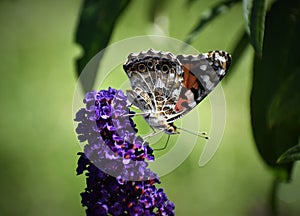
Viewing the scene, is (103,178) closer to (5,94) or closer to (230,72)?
(230,72)

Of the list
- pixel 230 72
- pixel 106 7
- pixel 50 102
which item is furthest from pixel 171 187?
pixel 106 7

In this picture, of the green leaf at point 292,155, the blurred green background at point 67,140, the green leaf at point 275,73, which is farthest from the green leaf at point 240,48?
the blurred green background at point 67,140

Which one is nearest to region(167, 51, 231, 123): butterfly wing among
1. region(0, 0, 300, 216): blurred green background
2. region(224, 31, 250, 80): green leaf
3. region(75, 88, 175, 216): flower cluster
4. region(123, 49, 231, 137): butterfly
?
region(123, 49, 231, 137): butterfly

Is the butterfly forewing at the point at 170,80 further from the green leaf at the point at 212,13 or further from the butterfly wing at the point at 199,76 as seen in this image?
the green leaf at the point at 212,13

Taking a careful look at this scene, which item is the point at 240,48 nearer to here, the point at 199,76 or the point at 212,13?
the point at 212,13

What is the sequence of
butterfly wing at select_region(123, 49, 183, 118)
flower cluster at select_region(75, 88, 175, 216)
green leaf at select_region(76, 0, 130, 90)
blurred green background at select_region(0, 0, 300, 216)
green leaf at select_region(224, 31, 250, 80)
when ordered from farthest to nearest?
1. blurred green background at select_region(0, 0, 300, 216)
2. green leaf at select_region(224, 31, 250, 80)
3. green leaf at select_region(76, 0, 130, 90)
4. butterfly wing at select_region(123, 49, 183, 118)
5. flower cluster at select_region(75, 88, 175, 216)

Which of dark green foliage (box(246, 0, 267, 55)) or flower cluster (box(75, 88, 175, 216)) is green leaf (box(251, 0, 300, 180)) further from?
flower cluster (box(75, 88, 175, 216))
